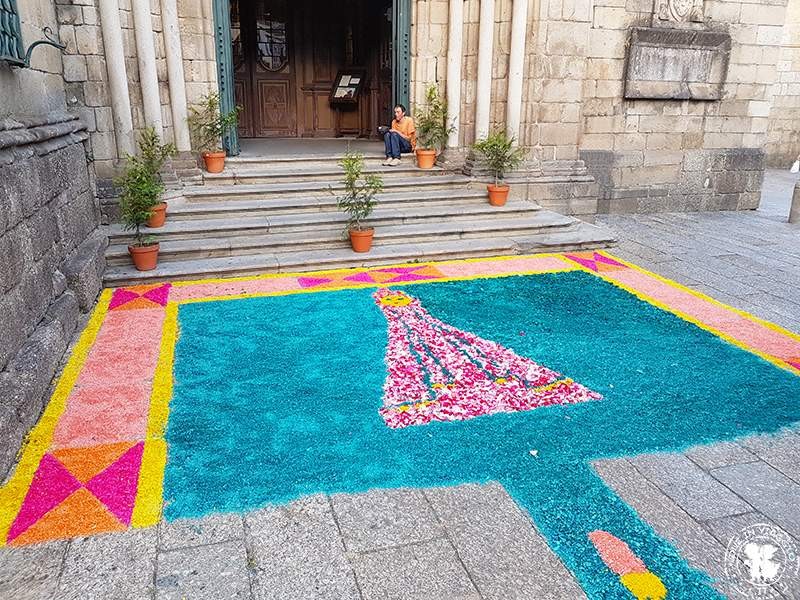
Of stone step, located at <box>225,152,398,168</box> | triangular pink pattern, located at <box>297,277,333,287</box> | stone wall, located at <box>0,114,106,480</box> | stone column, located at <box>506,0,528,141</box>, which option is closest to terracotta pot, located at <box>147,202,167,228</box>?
stone wall, located at <box>0,114,106,480</box>

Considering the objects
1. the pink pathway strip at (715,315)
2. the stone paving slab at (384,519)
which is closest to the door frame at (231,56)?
the pink pathway strip at (715,315)

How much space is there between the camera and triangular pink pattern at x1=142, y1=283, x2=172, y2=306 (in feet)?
17.5

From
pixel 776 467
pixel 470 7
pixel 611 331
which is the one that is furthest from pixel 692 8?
pixel 776 467

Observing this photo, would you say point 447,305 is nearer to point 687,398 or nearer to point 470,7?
point 687,398

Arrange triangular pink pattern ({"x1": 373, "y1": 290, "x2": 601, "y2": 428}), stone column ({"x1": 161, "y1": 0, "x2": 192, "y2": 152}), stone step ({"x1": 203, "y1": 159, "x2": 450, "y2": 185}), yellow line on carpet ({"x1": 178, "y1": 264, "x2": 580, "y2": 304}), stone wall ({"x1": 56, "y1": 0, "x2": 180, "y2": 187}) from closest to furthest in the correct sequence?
triangular pink pattern ({"x1": 373, "y1": 290, "x2": 601, "y2": 428})
yellow line on carpet ({"x1": 178, "y1": 264, "x2": 580, "y2": 304})
stone wall ({"x1": 56, "y1": 0, "x2": 180, "y2": 187})
stone column ({"x1": 161, "y1": 0, "x2": 192, "y2": 152})
stone step ({"x1": 203, "y1": 159, "x2": 450, "y2": 185})

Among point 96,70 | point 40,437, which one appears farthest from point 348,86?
point 40,437

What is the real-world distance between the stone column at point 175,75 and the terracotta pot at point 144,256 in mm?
2026

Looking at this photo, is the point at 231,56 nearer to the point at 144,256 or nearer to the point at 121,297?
the point at 144,256

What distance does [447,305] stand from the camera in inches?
208

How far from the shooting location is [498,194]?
7676 mm

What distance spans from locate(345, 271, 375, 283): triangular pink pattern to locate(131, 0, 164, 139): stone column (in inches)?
120

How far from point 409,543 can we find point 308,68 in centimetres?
1083

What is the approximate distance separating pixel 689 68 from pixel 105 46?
7.71 metres

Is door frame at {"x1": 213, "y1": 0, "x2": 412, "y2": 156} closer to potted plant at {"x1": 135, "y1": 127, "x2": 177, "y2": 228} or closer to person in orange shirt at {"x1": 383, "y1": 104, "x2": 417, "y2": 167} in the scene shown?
person in orange shirt at {"x1": 383, "y1": 104, "x2": 417, "y2": 167}
